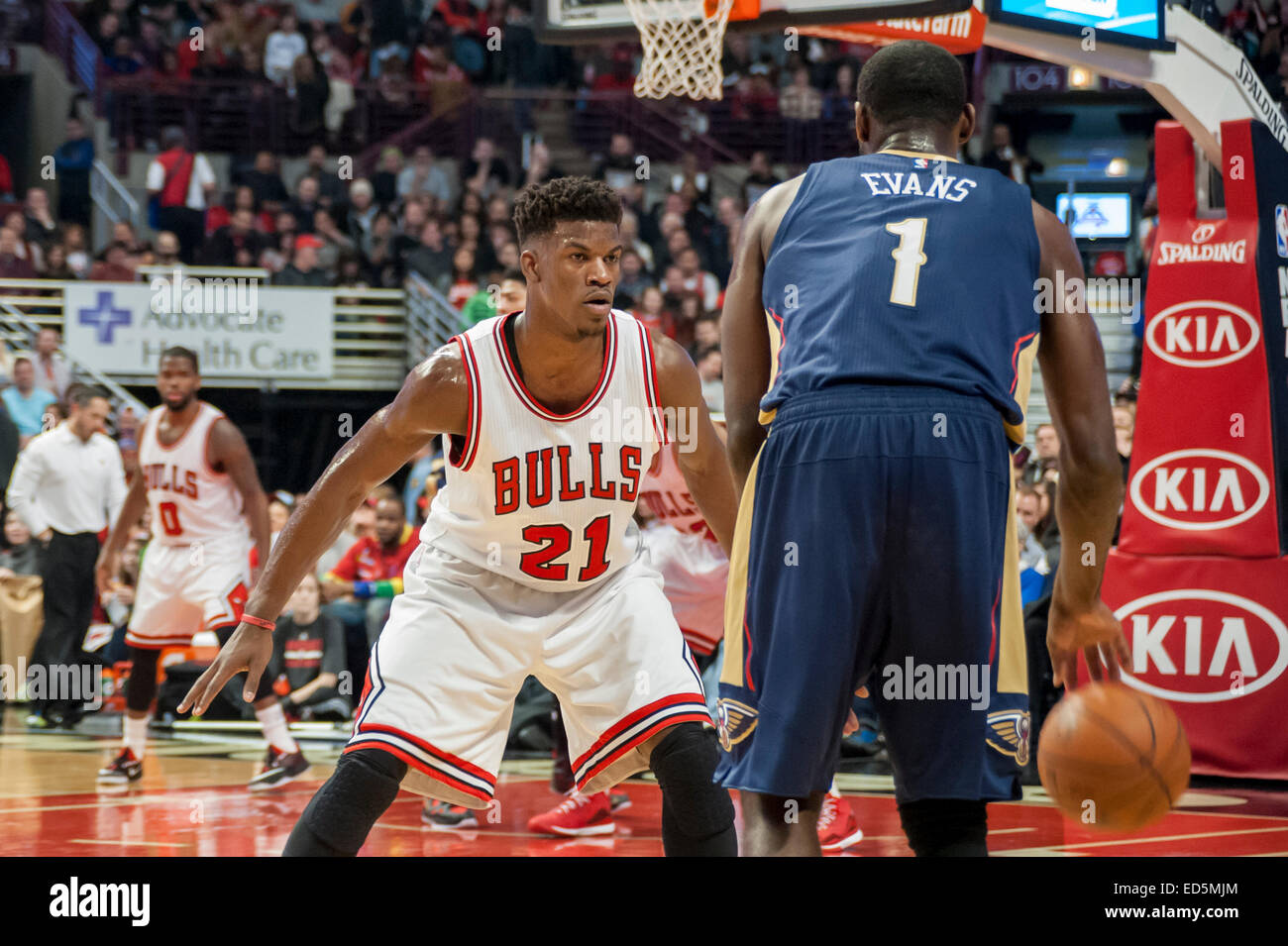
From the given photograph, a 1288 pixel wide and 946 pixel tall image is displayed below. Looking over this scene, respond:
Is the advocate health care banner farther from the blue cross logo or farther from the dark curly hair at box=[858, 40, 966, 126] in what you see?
the dark curly hair at box=[858, 40, 966, 126]

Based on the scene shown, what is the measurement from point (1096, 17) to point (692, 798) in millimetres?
4880

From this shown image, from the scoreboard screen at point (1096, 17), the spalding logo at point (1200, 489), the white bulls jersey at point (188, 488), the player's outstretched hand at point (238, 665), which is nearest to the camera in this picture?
the player's outstretched hand at point (238, 665)

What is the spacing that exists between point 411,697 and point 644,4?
4.46m

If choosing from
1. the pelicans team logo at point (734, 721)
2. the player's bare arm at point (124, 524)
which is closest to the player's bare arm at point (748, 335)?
the pelicans team logo at point (734, 721)

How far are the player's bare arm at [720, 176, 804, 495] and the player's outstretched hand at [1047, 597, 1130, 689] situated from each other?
68cm

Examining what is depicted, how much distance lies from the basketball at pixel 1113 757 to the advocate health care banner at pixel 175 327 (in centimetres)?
1007

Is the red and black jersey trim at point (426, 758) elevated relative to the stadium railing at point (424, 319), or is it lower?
lower

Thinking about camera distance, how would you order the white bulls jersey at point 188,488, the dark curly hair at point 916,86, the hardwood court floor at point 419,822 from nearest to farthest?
1. the dark curly hair at point 916,86
2. the hardwood court floor at point 419,822
3. the white bulls jersey at point 188,488

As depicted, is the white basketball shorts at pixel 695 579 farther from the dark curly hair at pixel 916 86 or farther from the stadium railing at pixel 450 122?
the stadium railing at pixel 450 122

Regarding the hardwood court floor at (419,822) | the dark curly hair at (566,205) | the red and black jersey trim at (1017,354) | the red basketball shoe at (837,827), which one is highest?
the dark curly hair at (566,205)

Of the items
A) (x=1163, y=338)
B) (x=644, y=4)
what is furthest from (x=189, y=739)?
(x=1163, y=338)

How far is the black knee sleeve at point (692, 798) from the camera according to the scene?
3504 mm

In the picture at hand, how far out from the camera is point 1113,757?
291 centimetres

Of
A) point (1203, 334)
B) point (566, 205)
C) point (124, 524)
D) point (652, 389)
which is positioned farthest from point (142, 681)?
point (1203, 334)
